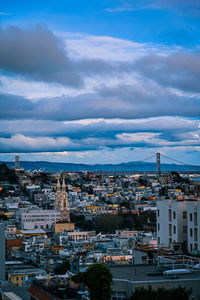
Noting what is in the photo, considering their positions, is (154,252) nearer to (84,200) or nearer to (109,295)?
(109,295)

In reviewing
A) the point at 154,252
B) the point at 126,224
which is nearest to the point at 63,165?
the point at 126,224

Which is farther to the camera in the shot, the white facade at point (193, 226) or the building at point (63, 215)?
the building at point (63, 215)

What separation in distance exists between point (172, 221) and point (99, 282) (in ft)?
24.3

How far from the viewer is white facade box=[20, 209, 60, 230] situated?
73938 millimetres

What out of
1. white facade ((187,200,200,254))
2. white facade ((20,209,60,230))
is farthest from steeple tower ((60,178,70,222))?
white facade ((187,200,200,254))

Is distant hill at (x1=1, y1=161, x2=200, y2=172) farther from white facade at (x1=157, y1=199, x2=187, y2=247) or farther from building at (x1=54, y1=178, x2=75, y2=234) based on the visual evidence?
white facade at (x1=157, y1=199, x2=187, y2=247)

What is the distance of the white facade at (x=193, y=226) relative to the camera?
15.0m

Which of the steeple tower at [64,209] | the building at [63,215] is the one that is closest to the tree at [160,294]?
the building at [63,215]

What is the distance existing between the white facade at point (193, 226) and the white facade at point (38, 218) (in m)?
58.8

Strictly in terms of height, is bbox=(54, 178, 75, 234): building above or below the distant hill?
below

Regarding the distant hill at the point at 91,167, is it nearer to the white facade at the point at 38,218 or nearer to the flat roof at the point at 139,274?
the white facade at the point at 38,218

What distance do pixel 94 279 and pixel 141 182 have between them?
123 meters

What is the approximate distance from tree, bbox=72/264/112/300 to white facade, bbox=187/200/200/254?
219 inches

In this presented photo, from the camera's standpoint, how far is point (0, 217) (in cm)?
7350
